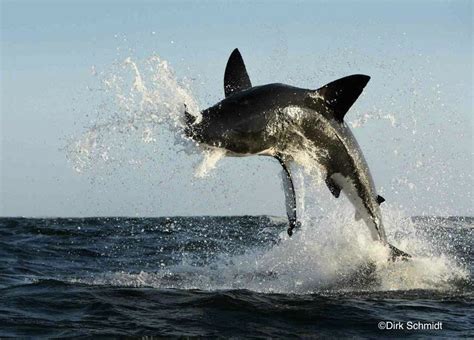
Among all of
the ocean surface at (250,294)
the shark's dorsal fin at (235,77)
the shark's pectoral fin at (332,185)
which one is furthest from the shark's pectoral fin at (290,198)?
the shark's dorsal fin at (235,77)

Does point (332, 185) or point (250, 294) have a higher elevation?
point (332, 185)

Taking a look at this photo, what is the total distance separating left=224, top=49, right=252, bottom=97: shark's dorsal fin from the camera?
9781mm

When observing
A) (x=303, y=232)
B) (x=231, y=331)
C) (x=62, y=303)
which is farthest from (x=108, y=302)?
(x=303, y=232)

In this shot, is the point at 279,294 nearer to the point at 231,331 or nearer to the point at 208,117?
the point at 231,331

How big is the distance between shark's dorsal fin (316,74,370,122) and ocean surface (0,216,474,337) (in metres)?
2.94

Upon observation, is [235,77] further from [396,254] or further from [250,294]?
[396,254]

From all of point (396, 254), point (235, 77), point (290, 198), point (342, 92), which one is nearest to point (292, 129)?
point (342, 92)

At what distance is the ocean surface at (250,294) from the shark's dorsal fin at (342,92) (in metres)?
2.94

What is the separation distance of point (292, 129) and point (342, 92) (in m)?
0.98

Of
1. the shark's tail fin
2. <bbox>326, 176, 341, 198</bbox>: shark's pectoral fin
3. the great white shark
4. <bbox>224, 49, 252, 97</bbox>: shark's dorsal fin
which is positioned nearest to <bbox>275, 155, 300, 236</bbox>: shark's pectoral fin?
the great white shark

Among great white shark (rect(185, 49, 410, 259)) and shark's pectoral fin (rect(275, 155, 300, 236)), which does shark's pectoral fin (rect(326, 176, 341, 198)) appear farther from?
shark's pectoral fin (rect(275, 155, 300, 236))

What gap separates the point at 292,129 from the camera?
31.0 ft

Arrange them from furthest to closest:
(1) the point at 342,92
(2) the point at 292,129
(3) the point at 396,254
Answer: (3) the point at 396,254
(1) the point at 342,92
(2) the point at 292,129

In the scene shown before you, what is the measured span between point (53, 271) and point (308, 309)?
7362mm
